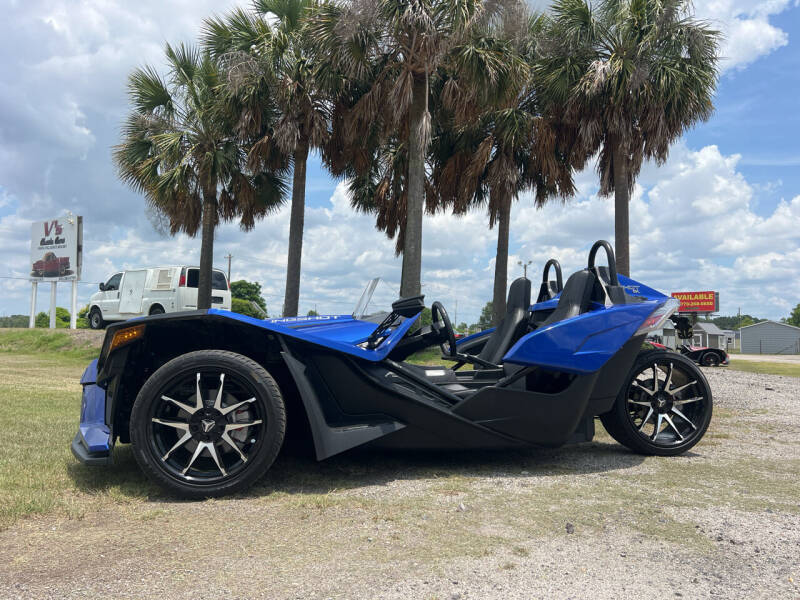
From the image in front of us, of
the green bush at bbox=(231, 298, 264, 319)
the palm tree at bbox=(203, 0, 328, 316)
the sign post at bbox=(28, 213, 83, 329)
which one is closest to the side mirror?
the green bush at bbox=(231, 298, 264, 319)

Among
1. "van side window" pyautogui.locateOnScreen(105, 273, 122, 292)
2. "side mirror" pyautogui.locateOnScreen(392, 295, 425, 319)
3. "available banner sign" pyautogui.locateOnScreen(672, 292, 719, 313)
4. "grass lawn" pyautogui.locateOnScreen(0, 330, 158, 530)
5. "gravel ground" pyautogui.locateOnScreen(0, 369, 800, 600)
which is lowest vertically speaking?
"grass lawn" pyautogui.locateOnScreen(0, 330, 158, 530)

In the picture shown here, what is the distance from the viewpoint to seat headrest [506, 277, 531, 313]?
4715 mm

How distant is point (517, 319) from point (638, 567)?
250 cm

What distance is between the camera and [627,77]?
44.1 ft

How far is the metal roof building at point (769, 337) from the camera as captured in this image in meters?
71.2

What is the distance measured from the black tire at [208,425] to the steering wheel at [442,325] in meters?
1.33

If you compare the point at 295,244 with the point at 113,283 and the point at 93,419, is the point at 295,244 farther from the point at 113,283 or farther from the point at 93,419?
the point at 93,419

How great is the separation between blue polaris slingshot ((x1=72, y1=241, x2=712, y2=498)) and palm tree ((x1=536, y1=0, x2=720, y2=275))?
390 inches

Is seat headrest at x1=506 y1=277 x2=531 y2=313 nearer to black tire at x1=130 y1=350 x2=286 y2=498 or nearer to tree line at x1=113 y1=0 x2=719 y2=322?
black tire at x1=130 y1=350 x2=286 y2=498

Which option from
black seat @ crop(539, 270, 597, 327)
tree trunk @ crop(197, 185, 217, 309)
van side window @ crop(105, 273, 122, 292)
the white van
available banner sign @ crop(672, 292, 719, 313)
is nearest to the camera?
black seat @ crop(539, 270, 597, 327)

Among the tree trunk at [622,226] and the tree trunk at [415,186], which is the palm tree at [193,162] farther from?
the tree trunk at [622,226]

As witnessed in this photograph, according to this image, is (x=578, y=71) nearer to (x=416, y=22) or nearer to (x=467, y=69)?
(x=467, y=69)

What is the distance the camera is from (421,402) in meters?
3.56

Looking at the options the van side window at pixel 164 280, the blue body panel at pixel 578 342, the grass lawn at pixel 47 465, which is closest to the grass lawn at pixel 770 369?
the blue body panel at pixel 578 342
